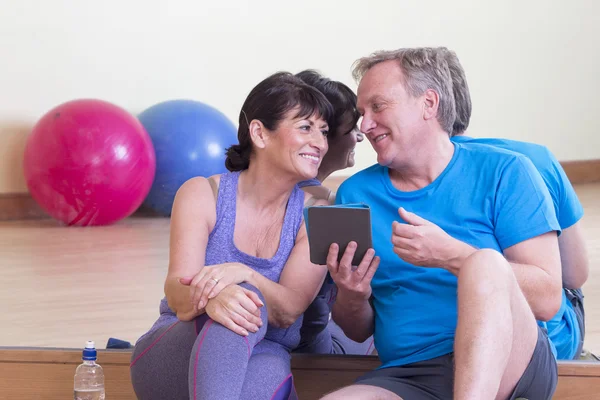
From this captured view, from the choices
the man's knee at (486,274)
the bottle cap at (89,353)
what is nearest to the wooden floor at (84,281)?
the bottle cap at (89,353)

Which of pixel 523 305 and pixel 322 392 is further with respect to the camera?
pixel 322 392

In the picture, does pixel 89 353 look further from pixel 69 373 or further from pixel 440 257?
pixel 440 257

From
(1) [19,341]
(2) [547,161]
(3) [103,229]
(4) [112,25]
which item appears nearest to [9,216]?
(3) [103,229]

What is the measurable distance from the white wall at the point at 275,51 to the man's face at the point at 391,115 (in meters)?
3.87

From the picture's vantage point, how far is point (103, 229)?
5055 mm

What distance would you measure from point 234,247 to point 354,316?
1.09 ft

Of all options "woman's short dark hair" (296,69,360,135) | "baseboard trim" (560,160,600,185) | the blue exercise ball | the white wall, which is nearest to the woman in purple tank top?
"woman's short dark hair" (296,69,360,135)

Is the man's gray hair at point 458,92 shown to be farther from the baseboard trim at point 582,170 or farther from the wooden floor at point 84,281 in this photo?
the baseboard trim at point 582,170

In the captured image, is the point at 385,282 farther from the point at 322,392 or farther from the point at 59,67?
the point at 59,67

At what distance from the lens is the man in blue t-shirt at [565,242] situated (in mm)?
2078

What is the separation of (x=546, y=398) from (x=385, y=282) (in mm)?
420

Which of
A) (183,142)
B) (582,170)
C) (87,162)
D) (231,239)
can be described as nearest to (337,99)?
(231,239)

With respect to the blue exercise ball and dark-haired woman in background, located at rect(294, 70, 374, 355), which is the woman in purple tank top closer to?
dark-haired woman in background, located at rect(294, 70, 374, 355)

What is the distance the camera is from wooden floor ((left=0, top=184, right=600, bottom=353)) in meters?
2.89
